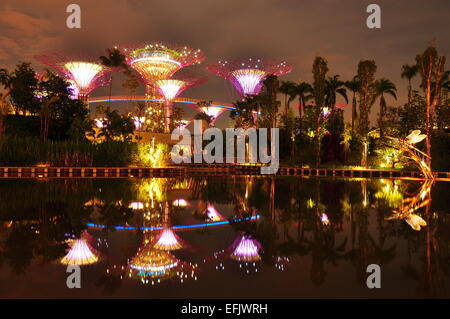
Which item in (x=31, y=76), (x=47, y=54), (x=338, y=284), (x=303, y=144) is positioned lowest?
(x=338, y=284)

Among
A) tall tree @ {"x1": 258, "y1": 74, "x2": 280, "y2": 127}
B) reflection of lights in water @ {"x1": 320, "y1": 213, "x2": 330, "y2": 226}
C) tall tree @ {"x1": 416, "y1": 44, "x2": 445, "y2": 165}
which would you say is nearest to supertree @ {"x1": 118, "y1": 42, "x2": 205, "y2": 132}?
tall tree @ {"x1": 258, "y1": 74, "x2": 280, "y2": 127}

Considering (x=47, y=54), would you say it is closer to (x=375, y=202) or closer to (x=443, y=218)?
(x=375, y=202)

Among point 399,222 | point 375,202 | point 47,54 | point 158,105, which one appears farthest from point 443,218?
point 158,105

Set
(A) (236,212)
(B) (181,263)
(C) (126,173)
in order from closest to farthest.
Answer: (B) (181,263), (A) (236,212), (C) (126,173)

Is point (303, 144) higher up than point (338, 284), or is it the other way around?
point (303, 144)

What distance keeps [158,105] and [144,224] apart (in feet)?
178

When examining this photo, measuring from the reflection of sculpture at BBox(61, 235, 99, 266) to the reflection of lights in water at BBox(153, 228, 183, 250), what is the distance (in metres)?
0.97

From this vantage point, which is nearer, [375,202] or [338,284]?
[338,284]

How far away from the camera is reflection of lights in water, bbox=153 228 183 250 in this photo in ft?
19.5

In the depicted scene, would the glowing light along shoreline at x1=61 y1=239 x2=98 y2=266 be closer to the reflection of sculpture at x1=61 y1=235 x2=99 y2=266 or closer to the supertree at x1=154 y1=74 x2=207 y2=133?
the reflection of sculpture at x1=61 y1=235 x2=99 y2=266

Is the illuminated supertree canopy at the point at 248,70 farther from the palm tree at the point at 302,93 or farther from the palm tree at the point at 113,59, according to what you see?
the palm tree at the point at 113,59

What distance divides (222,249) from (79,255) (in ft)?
6.80

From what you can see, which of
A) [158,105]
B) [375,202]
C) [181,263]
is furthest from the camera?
A: [158,105]

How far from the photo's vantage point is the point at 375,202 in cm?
1085
